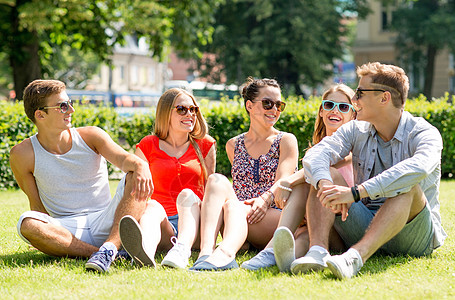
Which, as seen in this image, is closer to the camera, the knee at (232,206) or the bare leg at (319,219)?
the bare leg at (319,219)

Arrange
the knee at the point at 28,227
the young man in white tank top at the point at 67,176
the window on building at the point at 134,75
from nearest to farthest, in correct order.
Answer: the knee at the point at 28,227 < the young man in white tank top at the point at 67,176 < the window on building at the point at 134,75

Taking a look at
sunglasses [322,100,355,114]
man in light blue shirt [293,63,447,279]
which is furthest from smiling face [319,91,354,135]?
man in light blue shirt [293,63,447,279]

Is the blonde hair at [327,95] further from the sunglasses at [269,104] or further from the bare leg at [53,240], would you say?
the bare leg at [53,240]

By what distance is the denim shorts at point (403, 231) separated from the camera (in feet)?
13.8

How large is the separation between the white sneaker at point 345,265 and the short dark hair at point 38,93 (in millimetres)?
2554

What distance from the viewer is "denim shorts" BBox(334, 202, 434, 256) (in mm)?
4207

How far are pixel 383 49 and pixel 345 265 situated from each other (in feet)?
118

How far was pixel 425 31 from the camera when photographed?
96.0 feet

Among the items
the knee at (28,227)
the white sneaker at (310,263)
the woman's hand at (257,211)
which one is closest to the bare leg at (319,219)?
the white sneaker at (310,263)

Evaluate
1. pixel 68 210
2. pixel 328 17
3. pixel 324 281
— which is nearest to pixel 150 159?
pixel 68 210

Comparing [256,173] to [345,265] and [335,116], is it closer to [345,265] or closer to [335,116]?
[335,116]

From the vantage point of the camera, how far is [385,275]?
13.1 ft

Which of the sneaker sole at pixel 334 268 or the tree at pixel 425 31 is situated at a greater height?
the tree at pixel 425 31

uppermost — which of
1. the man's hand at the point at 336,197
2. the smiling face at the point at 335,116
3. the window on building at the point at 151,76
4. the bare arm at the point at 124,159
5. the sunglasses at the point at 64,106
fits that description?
the sunglasses at the point at 64,106
